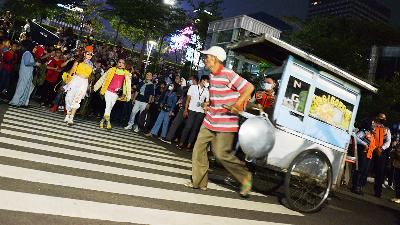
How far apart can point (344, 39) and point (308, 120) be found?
33122mm

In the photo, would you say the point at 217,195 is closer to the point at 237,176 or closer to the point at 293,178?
the point at 237,176

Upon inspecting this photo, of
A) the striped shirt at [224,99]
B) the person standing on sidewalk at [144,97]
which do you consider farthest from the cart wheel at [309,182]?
the person standing on sidewalk at [144,97]

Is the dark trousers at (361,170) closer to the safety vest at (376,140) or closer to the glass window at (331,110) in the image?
the safety vest at (376,140)

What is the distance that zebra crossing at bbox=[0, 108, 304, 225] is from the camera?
12.8 feet

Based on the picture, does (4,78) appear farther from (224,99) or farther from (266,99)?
(224,99)

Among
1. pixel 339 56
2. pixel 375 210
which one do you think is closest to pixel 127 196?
pixel 375 210

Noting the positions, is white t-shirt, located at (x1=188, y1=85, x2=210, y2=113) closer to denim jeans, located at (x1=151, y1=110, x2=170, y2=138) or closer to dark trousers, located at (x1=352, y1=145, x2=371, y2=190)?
denim jeans, located at (x1=151, y1=110, x2=170, y2=138)

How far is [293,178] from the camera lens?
6.04 meters

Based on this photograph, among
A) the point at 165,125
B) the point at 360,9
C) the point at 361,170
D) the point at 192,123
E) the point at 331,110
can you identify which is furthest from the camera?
the point at 360,9

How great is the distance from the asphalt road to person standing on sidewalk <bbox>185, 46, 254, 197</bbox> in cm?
41

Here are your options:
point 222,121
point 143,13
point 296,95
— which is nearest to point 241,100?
point 222,121

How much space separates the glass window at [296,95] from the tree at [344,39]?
2581 centimetres

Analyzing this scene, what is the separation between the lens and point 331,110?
7035 mm

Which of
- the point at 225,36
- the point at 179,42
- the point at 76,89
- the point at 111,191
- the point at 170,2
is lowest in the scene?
the point at 111,191
